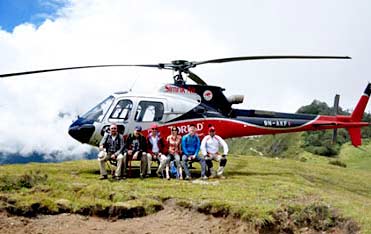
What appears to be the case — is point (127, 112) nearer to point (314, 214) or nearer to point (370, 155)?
point (314, 214)

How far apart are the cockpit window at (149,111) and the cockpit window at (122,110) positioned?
10.4 inches

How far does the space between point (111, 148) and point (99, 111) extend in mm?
1589

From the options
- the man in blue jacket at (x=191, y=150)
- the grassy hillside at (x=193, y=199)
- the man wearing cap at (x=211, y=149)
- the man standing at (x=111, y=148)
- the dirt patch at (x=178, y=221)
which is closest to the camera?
the dirt patch at (x=178, y=221)

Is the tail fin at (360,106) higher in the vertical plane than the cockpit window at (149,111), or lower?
higher

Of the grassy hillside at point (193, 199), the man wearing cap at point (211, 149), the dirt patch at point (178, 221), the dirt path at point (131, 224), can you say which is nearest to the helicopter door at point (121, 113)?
the grassy hillside at point (193, 199)

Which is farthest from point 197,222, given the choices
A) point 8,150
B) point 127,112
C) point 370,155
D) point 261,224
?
point 8,150

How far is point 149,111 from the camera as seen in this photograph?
1412 cm

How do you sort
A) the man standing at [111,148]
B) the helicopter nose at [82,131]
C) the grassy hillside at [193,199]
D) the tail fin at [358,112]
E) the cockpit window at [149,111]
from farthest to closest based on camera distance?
the tail fin at [358,112] → the cockpit window at [149,111] → the helicopter nose at [82,131] → the man standing at [111,148] → the grassy hillside at [193,199]

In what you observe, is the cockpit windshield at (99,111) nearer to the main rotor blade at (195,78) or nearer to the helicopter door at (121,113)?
the helicopter door at (121,113)

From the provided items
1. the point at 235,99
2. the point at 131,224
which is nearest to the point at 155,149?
the point at 235,99

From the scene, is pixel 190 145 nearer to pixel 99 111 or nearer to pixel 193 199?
pixel 99 111

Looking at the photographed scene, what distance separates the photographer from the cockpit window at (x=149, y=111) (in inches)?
550

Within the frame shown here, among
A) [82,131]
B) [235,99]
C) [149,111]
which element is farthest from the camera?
[235,99]

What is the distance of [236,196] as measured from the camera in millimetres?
10547
